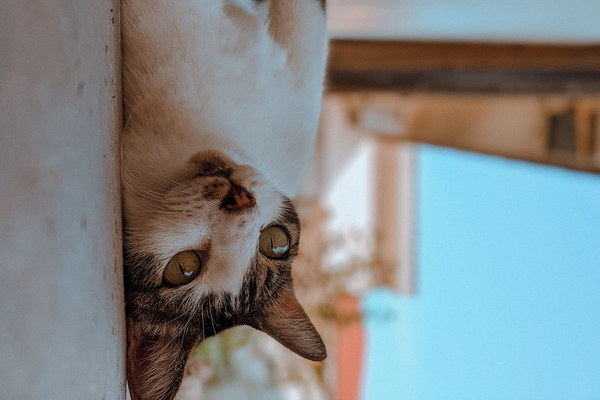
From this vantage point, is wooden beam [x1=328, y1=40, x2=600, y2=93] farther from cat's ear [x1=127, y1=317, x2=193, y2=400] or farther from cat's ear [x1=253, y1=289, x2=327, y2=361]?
cat's ear [x1=127, y1=317, x2=193, y2=400]

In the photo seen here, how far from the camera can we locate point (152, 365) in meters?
0.67

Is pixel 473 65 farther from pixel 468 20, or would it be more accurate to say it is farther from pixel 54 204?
pixel 54 204

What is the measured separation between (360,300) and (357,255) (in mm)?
217

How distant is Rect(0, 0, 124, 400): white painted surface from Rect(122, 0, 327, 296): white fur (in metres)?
0.20

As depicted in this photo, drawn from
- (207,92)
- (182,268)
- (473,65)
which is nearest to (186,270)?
(182,268)

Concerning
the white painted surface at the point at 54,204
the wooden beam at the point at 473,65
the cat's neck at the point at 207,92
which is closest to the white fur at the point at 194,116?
the cat's neck at the point at 207,92

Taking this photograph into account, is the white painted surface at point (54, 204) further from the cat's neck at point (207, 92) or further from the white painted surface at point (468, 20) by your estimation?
the white painted surface at point (468, 20)

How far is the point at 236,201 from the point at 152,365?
21 cm

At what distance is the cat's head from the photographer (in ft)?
2.27

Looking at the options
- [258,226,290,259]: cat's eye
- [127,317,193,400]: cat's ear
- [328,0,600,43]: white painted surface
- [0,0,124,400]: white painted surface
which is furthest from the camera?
[328,0,600,43]: white painted surface

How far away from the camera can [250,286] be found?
32.0 inches

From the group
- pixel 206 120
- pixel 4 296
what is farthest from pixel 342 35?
pixel 4 296

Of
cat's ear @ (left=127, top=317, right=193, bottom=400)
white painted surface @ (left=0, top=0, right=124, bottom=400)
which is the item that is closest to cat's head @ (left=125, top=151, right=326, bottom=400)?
cat's ear @ (left=127, top=317, right=193, bottom=400)

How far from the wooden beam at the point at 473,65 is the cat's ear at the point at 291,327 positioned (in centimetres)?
147
